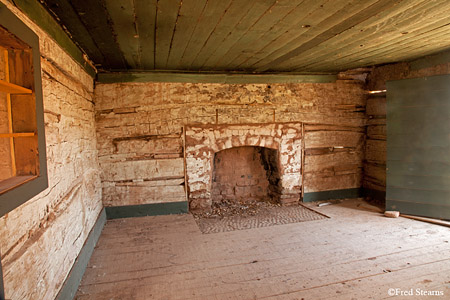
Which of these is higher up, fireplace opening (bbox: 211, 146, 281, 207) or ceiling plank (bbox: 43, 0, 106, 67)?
ceiling plank (bbox: 43, 0, 106, 67)

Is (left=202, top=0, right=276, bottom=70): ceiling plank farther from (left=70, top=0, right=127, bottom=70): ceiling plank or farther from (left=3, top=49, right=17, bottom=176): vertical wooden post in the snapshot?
(left=3, top=49, right=17, bottom=176): vertical wooden post

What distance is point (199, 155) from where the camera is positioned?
447cm

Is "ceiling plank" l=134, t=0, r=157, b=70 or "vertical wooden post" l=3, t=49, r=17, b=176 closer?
"vertical wooden post" l=3, t=49, r=17, b=176

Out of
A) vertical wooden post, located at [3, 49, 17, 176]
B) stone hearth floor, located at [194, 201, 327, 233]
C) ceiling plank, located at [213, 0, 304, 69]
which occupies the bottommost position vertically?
stone hearth floor, located at [194, 201, 327, 233]

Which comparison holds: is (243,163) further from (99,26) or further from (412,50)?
(99,26)

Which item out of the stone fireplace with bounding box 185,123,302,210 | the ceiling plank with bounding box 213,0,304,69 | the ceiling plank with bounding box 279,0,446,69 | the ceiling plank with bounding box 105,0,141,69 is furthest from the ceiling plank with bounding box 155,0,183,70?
the ceiling plank with bounding box 279,0,446,69

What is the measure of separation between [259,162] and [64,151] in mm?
3511

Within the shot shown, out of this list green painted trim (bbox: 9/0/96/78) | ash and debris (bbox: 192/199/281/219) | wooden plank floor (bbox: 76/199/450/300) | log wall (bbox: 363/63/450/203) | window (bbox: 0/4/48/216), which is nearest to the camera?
window (bbox: 0/4/48/216)

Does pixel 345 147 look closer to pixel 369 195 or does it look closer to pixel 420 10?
pixel 369 195

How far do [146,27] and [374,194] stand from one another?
15.7 feet

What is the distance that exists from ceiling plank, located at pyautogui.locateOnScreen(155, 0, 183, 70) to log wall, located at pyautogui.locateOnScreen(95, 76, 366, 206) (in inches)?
42.0

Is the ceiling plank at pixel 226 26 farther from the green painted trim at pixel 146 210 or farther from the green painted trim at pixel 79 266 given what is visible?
the green painted trim at pixel 79 266

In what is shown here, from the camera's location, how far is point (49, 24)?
6.91 feet

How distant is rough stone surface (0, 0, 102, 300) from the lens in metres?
1.46
